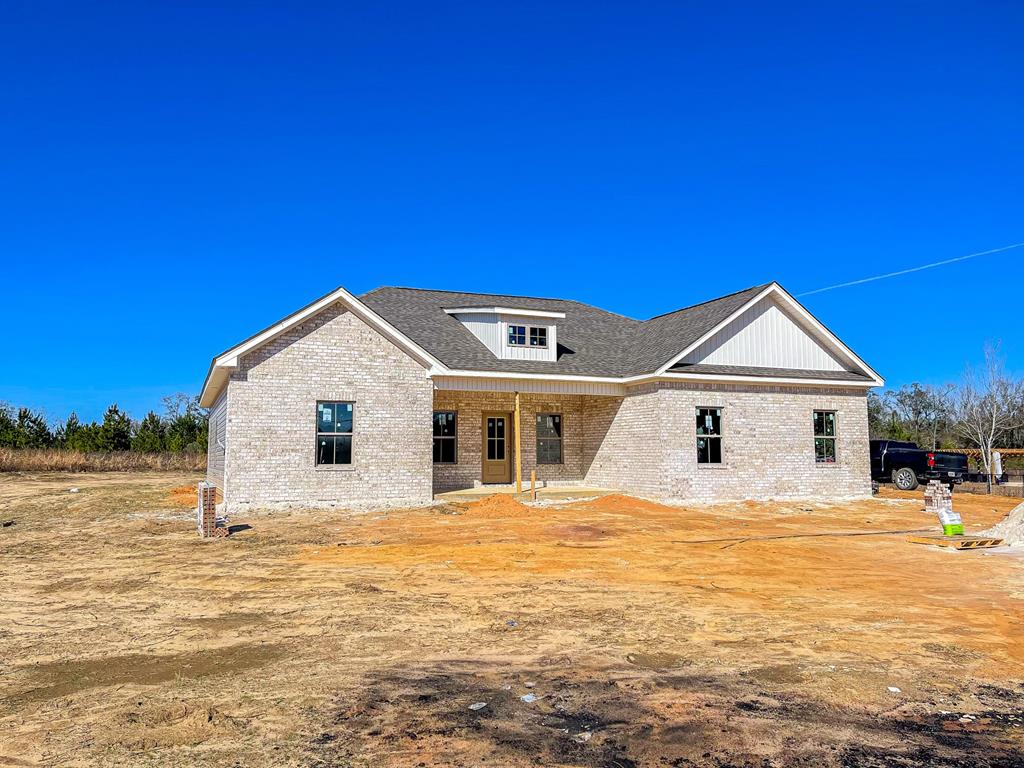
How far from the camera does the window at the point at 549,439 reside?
23469mm

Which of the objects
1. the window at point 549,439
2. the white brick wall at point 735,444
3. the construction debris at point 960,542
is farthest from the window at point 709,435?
the construction debris at point 960,542

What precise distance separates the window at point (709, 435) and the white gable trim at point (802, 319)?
69.5 inches

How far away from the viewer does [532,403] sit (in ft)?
76.8

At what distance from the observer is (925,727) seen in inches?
185

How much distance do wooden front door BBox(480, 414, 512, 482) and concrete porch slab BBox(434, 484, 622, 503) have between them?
0.43 m

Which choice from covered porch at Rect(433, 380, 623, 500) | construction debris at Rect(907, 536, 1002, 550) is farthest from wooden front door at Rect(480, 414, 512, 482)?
construction debris at Rect(907, 536, 1002, 550)

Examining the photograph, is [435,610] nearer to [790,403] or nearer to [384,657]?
[384,657]

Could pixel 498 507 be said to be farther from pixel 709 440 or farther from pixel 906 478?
pixel 906 478

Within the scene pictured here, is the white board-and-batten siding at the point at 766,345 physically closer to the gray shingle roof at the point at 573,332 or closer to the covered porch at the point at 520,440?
the gray shingle roof at the point at 573,332

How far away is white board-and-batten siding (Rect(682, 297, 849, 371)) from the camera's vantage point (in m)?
21.1

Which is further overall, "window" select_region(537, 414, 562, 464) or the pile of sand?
"window" select_region(537, 414, 562, 464)

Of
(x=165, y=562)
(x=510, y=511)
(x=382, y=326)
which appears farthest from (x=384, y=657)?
(x=382, y=326)

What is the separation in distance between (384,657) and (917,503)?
1923 cm

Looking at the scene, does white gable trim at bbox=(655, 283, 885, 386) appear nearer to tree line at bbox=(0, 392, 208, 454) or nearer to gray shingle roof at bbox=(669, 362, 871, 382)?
gray shingle roof at bbox=(669, 362, 871, 382)
